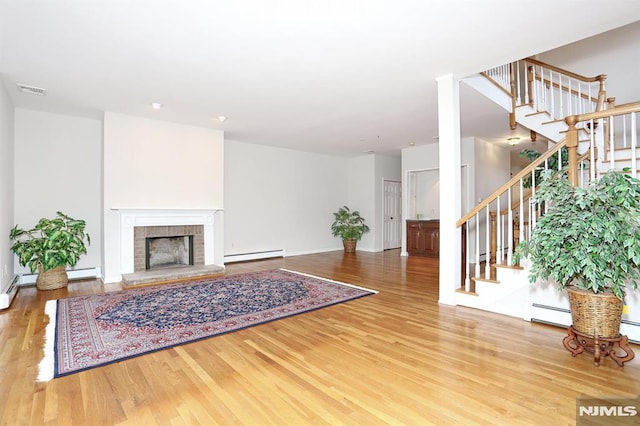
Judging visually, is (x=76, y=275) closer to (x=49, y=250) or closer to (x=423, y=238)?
(x=49, y=250)

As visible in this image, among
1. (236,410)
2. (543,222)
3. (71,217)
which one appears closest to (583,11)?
(543,222)

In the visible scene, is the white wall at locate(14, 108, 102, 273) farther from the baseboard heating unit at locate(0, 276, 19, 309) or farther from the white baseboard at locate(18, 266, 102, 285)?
the baseboard heating unit at locate(0, 276, 19, 309)

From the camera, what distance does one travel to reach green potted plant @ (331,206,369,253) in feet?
27.8

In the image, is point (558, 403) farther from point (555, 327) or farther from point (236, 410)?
point (236, 410)

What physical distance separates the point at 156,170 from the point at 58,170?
1443mm

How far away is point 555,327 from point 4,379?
4326 mm

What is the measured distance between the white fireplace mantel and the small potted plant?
16.9 ft

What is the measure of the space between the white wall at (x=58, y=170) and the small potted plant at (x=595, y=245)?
6.30 meters

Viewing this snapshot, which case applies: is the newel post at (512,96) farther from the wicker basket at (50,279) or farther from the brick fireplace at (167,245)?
the wicker basket at (50,279)

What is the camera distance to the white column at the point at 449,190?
3.64m

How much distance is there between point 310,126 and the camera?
19.4 feet

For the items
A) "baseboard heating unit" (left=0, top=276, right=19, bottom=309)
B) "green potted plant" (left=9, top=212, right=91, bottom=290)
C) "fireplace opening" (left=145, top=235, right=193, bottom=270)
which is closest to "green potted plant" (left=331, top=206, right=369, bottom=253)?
"fireplace opening" (left=145, top=235, right=193, bottom=270)

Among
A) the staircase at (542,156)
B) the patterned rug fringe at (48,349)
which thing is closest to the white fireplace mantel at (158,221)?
the patterned rug fringe at (48,349)

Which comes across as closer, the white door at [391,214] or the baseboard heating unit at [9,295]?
the baseboard heating unit at [9,295]
